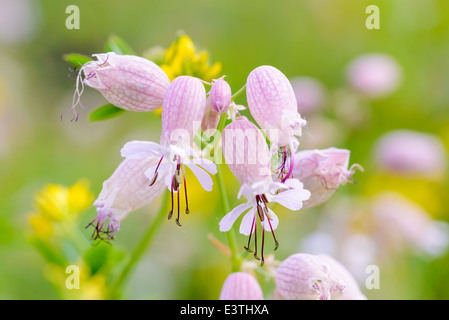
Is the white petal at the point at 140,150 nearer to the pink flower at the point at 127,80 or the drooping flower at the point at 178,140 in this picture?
the drooping flower at the point at 178,140

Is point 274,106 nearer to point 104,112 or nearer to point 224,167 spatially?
point 104,112

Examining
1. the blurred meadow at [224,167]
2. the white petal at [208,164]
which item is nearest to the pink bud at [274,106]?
the white petal at [208,164]

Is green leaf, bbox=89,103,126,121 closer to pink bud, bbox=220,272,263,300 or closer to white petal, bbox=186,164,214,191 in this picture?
white petal, bbox=186,164,214,191

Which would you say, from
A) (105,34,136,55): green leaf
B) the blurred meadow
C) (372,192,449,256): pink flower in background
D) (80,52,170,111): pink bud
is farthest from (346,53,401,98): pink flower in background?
(80,52,170,111): pink bud

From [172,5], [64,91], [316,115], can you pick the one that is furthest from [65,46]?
[316,115]

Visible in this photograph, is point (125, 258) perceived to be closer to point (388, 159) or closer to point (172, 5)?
point (388, 159)

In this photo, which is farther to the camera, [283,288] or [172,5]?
[172,5]
